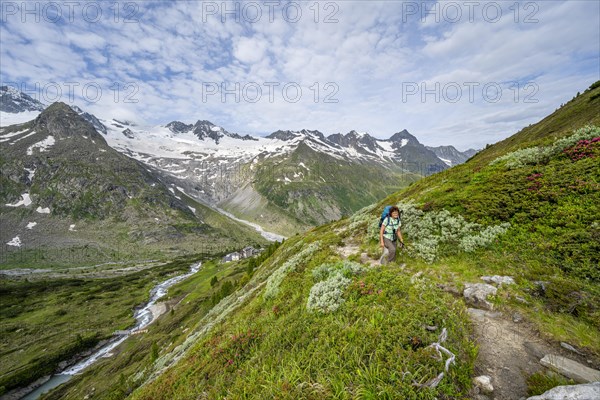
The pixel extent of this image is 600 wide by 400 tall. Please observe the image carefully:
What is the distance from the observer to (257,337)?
1137 centimetres

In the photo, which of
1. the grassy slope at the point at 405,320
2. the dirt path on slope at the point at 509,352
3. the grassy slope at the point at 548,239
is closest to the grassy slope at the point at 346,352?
the grassy slope at the point at 405,320

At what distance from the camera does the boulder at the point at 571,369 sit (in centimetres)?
651

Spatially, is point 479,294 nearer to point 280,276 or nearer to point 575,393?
point 575,393

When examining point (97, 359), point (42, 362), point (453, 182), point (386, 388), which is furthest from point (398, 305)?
point (42, 362)

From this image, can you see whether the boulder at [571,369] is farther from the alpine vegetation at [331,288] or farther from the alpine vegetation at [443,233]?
the alpine vegetation at [443,233]

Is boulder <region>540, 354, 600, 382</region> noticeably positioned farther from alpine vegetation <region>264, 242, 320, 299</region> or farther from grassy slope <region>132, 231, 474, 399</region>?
alpine vegetation <region>264, 242, 320, 299</region>

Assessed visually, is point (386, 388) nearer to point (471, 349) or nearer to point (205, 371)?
point (471, 349)

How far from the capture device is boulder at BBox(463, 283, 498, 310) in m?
10.5

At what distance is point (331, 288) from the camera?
480 inches

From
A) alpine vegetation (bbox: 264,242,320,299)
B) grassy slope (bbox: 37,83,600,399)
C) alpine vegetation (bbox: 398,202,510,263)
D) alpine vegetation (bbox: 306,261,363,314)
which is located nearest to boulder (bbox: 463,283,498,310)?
grassy slope (bbox: 37,83,600,399)

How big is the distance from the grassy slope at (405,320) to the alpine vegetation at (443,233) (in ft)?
1.83

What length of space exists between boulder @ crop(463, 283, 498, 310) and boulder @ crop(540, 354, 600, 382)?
296 cm

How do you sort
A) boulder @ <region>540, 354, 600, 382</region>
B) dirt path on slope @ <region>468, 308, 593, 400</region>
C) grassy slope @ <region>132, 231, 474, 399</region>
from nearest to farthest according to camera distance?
boulder @ <region>540, 354, 600, 382</region>
dirt path on slope @ <region>468, 308, 593, 400</region>
grassy slope @ <region>132, 231, 474, 399</region>

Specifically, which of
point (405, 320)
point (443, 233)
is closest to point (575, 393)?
point (405, 320)
